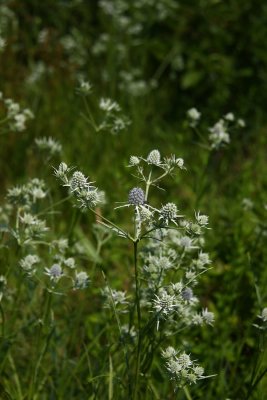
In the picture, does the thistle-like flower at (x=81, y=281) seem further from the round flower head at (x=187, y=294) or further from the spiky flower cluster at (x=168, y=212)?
the spiky flower cluster at (x=168, y=212)

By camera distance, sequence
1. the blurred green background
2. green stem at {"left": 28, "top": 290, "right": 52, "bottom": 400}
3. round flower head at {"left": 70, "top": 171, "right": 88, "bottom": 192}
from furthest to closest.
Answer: the blurred green background < green stem at {"left": 28, "top": 290, "right": 52, "bottom": 400} < round flower head at {"left": 70, "top": 171, "right": 88, "bottom": 192}

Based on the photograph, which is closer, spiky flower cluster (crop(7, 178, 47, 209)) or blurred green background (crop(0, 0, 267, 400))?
spiky flower cluster (crop(7, 178, 47, 209))

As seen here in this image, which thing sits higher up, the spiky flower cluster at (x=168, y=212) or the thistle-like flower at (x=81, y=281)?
the thistle-like flower at (x=81, y=281)

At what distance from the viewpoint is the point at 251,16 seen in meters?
5.44

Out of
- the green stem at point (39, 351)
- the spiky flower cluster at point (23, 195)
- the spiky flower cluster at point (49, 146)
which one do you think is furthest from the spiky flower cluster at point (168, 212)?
the spiky flower cluster at point (49, 146)

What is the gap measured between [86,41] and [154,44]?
695mm

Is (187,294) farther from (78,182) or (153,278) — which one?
(78,182)

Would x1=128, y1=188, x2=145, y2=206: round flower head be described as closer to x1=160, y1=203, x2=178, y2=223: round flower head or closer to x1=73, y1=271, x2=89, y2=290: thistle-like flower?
x1=160, y1=203, x2=178, y2=223: round flower head

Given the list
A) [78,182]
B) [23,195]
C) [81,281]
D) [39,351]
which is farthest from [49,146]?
[78,182]

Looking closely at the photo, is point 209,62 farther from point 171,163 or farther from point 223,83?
point 171,163

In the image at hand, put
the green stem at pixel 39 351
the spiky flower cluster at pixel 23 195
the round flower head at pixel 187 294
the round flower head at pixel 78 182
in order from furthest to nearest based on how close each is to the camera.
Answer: the spiky flower cluster at pixel 23 195, the green stem at pixel 39 351, the round flower head at pixel 187 294, the round flower head at pixel 78 182

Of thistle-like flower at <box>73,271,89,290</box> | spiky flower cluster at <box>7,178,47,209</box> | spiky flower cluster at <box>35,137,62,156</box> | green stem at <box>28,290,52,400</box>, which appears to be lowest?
green stem at <box>28,290,52,400</box>

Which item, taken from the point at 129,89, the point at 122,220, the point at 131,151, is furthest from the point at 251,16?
the point at 122,220


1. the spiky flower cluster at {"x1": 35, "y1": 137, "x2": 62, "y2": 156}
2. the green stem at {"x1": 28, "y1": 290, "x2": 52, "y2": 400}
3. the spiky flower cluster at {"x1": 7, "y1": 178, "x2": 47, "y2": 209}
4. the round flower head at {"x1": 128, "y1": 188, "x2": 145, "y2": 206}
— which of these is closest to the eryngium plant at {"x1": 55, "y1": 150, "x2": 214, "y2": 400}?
the round flower head at {"x1": 128, "y1": 188, "x2": 145, "y2": 206}
